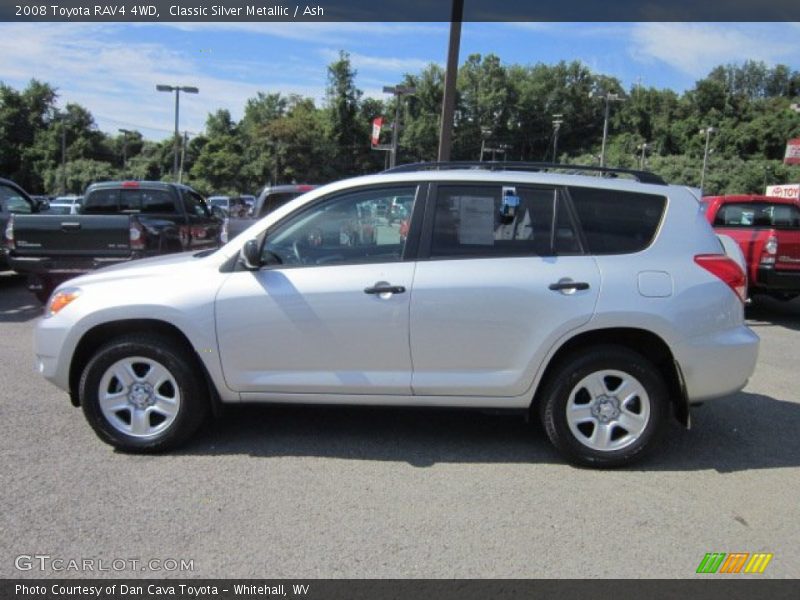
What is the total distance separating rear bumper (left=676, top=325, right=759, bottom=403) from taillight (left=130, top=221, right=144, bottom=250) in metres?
6.72

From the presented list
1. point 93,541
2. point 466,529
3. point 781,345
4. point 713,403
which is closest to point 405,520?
point 466,529

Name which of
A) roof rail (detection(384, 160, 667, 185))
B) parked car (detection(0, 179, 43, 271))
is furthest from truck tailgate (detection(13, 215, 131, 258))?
roof rail (detection(384, 160, 667, 185))

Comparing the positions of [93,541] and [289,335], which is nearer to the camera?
[93,541]

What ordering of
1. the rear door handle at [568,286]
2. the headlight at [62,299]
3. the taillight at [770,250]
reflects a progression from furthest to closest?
the taillight at [770,250]
the headlight at [62,299]
the rear door handle at [568,286]

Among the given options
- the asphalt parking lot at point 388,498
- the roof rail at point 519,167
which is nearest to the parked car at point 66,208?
the asphalt parking lot at point 388,498

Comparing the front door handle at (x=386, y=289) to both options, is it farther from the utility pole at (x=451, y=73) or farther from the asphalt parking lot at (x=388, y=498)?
the utility pole at (x=451, y=73)

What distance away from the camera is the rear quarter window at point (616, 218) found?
13.9ft

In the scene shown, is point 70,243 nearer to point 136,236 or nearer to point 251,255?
point 136,236

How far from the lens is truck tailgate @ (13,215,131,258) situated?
27.6ft

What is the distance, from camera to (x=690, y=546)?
330 cm

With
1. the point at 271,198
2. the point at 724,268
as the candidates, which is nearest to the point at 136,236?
the point at 271,198

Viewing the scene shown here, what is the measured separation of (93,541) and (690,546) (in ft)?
9.50

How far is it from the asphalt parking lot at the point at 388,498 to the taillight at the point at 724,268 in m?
1.17
